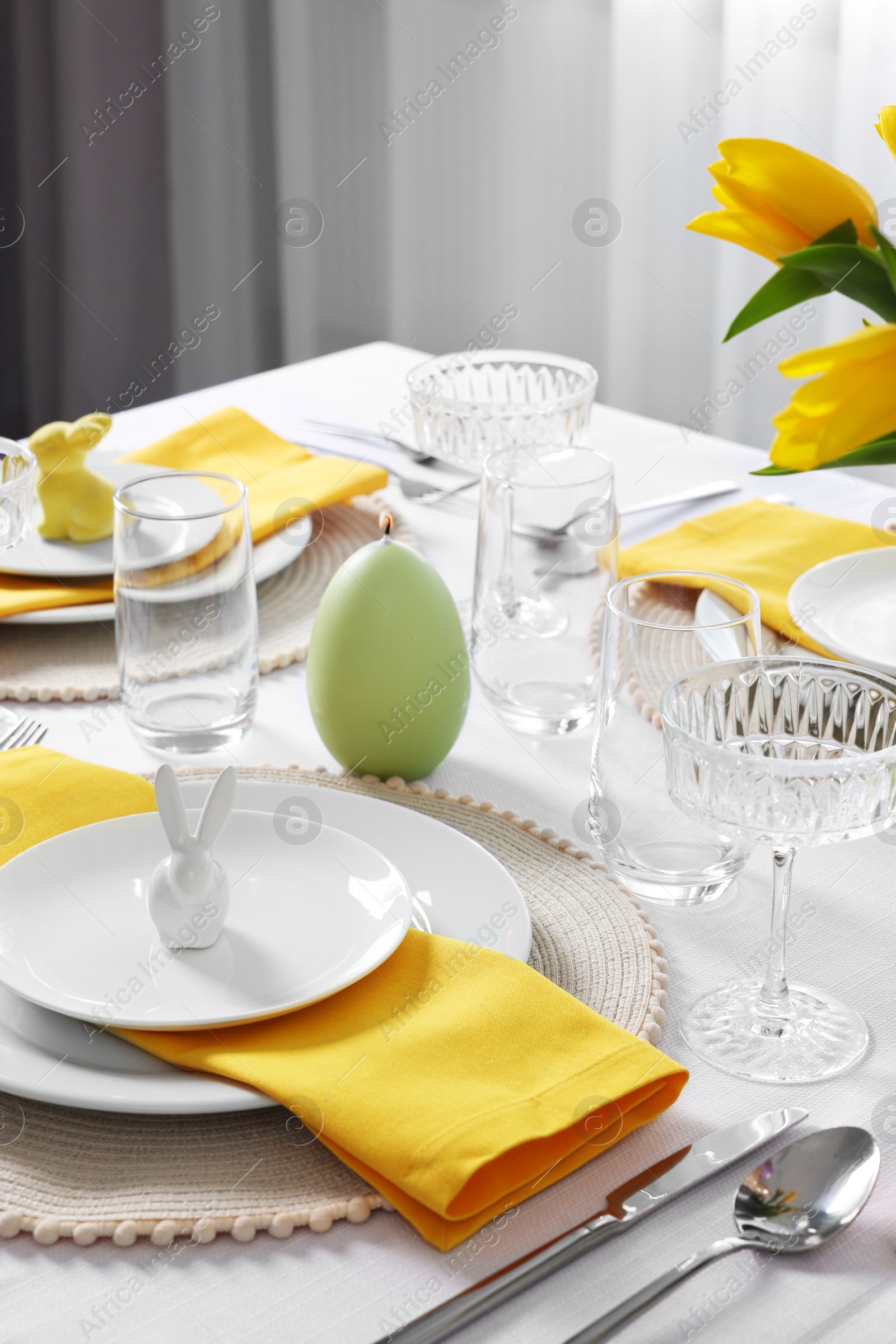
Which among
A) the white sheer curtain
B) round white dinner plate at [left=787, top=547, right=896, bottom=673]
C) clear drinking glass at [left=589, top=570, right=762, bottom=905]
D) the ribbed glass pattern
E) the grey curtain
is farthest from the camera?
the grey curtain

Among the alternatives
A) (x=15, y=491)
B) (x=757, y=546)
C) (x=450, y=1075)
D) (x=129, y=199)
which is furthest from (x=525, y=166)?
(x=450, y=1075)

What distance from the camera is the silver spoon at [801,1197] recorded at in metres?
0.52

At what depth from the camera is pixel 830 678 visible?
0.69 m

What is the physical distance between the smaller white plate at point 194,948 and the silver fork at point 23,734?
0.21 meters

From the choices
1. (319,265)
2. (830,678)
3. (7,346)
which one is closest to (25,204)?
(7,346)

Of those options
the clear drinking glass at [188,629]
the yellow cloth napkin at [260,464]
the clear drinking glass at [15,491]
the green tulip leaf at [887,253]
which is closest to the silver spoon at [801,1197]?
the green tulip leaf at [887,253]

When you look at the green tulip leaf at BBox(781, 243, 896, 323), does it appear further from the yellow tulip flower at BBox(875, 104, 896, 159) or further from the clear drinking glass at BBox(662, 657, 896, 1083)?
the clear drinking glass at BBox(662, 657, 896, 1083)

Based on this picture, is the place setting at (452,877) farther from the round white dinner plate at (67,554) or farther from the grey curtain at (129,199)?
the grey curtain at (129,199)

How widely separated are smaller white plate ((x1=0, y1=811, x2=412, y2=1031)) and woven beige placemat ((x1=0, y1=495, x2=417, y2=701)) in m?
0.29

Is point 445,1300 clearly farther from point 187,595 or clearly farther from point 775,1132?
point 187,595

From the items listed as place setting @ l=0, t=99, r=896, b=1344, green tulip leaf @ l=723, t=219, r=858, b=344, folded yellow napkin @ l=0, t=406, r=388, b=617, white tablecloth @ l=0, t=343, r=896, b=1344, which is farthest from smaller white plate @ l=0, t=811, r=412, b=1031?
folded yellow napkin @ l=0, t=406, r=388, b=617

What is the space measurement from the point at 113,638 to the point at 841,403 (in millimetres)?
686

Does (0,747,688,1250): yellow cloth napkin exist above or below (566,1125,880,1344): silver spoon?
above

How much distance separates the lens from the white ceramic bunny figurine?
0.64 m
